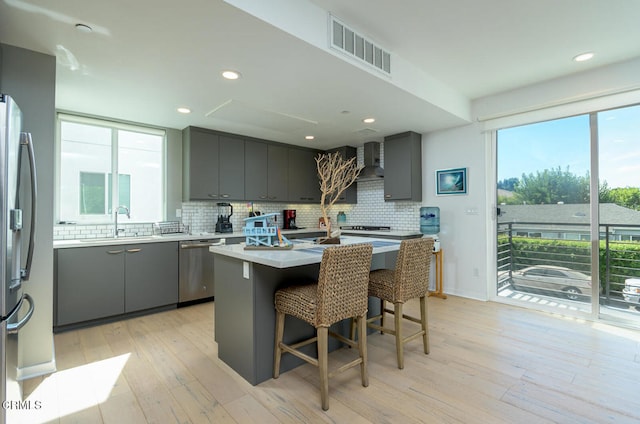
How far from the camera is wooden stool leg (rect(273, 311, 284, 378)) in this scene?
7.07ft

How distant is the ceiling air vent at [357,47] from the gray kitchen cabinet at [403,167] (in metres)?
2.00

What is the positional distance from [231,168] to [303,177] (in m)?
1.42

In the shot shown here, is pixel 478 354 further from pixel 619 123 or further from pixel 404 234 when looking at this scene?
pixel 619 123

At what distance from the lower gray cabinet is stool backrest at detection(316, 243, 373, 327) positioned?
2.61 meters

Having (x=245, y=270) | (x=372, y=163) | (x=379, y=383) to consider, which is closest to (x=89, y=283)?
(x=245, y=270)

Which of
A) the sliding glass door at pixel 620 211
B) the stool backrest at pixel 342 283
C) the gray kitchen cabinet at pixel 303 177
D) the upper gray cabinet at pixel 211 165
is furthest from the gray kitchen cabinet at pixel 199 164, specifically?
the sliding glass door at pixel 620 211

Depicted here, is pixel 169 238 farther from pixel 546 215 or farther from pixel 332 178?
pixel 546 215

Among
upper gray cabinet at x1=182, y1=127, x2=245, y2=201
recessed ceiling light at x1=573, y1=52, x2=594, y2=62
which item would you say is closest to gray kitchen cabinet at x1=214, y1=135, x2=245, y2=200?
upper gray cabinet at x1=182, y1=127, x2=245, y2=201

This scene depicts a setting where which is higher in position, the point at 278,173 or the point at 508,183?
the point at 278,173

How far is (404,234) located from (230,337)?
290cm

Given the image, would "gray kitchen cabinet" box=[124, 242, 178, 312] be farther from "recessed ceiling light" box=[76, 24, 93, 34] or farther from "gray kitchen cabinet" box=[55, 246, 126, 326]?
"recessed ceiling light" box=[76, 24, 93, 34]

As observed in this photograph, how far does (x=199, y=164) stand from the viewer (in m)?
4.30

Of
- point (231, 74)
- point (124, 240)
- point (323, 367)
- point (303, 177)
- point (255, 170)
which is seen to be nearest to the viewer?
point (323, 367)

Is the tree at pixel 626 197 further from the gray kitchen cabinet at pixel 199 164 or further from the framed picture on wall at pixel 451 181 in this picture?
the gray kitchen cabinet at pixel 199 164
